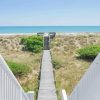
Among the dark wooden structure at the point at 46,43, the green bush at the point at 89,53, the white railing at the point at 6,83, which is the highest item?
the white railing at the point at 6,83

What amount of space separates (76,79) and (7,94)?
43.1 feet

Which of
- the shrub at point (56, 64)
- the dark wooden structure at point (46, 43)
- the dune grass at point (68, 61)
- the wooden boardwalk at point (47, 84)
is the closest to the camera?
the wooden boardwalk at point (47, 84)

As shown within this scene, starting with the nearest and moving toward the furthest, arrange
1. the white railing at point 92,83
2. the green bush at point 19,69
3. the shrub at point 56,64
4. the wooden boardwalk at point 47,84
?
1. the white railing at point 92,83
2. the wooden boardwalk at point 47,84
3. the green bush at point 19,69
4. the shrub at point 56,64

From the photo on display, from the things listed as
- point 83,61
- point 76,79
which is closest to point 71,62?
point 83,61

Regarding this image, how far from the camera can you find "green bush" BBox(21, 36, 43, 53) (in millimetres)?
28770

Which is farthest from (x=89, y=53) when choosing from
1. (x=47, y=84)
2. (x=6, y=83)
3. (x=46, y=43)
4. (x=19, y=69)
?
(x=6, y=83)

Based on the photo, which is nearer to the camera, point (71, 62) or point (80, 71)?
point (80, 71)

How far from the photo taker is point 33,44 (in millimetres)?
30312

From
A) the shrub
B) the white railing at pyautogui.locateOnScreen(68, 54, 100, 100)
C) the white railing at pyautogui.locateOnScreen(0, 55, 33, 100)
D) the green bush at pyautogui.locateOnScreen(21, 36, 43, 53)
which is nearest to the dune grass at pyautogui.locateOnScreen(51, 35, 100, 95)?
the shrub

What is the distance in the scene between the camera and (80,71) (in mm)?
19016

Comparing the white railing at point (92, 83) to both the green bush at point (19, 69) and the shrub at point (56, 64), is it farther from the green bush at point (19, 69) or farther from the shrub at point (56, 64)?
the shrub at point (56, 64)

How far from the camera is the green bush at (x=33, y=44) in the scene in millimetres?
28770

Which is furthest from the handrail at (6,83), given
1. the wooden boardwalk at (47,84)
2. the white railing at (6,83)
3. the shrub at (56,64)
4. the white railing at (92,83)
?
the shrub at (56,64)

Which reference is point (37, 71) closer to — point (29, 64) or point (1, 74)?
point (29, 64)
